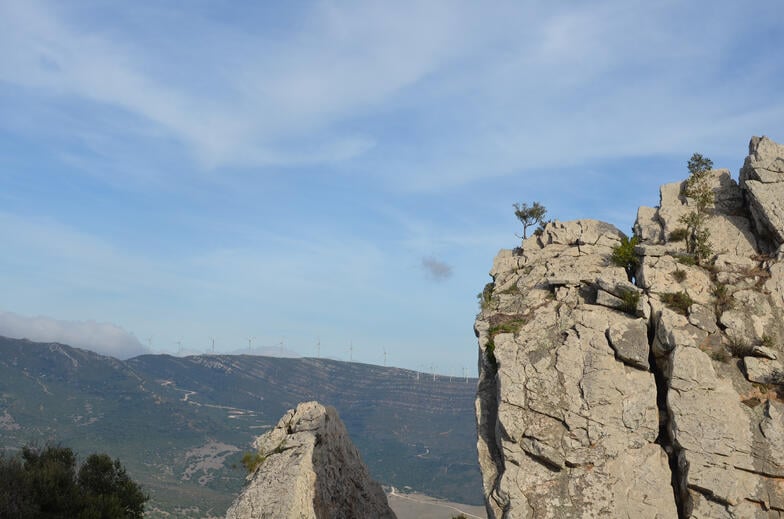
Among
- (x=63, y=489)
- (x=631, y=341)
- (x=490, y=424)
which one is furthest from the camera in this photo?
(x=63, y=489)

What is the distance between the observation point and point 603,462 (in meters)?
30.7

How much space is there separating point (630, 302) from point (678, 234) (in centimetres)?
904

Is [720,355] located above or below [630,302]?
below

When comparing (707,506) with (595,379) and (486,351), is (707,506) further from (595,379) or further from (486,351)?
(486,351)

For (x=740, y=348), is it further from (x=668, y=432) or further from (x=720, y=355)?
(x=668, y=432)

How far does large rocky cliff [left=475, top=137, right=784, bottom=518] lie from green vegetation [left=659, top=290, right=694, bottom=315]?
0.21 feet

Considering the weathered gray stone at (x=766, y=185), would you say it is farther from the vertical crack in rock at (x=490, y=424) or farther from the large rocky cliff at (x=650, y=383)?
the vertical crack in rock at (x=490, y=424)

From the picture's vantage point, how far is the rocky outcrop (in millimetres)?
39812

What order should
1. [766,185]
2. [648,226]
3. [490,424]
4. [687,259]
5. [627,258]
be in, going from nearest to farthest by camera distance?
[490,424] < [687,259] < [766,185] < [627,258] < [648,226]

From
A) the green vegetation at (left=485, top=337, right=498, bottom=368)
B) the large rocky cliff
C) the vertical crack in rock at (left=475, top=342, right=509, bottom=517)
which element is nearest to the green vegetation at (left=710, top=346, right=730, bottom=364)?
the large rocky cliff

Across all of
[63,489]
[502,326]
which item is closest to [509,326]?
[502,326]

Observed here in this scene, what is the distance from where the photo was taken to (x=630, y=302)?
3559cm

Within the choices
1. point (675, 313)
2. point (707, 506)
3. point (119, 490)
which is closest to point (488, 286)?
point (675, 313)

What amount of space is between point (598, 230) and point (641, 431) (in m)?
20.4
